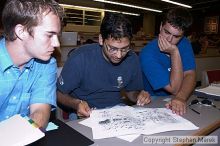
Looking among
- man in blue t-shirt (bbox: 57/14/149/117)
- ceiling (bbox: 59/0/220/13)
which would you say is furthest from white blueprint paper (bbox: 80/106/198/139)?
ceiling (bbox: 59/0/220/13)

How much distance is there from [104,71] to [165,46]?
0.57 meters

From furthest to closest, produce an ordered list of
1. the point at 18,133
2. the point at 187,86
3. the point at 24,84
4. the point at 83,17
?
the point at 83,17
the point at 187,86
the point at 24,84
the point at 18,133

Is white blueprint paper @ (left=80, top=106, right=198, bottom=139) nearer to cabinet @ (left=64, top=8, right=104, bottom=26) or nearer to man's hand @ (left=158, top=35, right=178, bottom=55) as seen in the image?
man's hand @ (left=158, top=35, right=178, bottom=55)

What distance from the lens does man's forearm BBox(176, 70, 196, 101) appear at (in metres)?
1.75

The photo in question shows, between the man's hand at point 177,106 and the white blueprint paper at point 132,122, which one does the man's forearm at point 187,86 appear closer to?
the man's hand at point 177,106

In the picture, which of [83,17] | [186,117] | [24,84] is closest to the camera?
[24,84]

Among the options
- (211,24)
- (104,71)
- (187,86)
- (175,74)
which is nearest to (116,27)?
(104,71)

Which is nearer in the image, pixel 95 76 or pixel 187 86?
pixel 95 76

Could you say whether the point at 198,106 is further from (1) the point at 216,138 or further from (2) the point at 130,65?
(2) the point at 130,65

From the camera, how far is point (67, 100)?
1.61m

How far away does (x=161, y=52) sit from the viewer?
206 centimetres

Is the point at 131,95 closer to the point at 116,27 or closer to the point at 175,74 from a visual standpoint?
the point at 175,74

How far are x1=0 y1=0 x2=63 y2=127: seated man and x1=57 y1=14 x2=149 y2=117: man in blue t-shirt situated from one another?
27 cm

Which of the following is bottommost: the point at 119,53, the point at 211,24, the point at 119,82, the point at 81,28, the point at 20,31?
the point at 119,82
